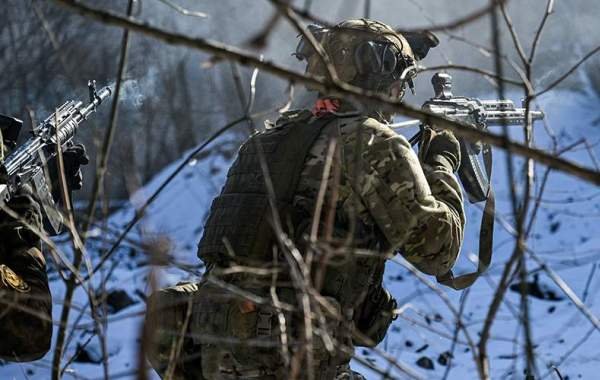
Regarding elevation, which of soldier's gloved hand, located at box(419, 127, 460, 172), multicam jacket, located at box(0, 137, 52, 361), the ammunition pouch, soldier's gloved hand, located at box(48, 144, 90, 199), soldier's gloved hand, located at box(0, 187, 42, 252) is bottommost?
the ammunition pouch

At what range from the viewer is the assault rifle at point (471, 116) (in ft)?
14.6

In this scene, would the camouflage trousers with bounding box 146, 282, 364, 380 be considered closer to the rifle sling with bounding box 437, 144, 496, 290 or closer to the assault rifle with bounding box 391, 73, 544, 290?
the rifle sling with bounding box 437, 144, 496, 290

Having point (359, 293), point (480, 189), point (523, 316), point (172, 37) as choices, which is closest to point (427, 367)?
point (480, 189)

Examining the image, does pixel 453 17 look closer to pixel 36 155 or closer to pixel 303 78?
pixel 36 155

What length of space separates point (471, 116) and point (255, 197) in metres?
1.15

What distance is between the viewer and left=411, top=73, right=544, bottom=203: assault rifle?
4.45 meters

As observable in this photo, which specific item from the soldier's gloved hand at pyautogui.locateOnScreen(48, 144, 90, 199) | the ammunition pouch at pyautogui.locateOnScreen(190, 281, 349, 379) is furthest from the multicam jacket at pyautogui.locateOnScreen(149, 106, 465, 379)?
the soldier's gloved hand at pyautogui.locateOnScreen(48, 144, 90, 199)

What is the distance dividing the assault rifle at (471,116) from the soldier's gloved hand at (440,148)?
9cm

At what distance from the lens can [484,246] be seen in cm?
443

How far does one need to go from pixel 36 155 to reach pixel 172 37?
2.98 metres

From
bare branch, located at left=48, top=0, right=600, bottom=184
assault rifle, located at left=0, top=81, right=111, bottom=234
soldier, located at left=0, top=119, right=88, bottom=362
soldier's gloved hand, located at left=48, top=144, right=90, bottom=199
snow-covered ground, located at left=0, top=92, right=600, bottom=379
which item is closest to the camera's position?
bare branch, located at left=48, top=0, right=600, bottom=184

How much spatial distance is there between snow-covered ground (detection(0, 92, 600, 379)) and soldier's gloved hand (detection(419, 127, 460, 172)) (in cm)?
239

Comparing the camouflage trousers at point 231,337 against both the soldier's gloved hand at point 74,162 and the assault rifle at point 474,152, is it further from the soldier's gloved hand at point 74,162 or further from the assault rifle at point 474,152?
the soldier's gloved hand at point 74,162

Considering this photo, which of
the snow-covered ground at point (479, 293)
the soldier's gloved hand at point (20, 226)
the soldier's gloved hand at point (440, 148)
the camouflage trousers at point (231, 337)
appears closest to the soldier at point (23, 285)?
the soldier's gloved hand at point (20, 226)
